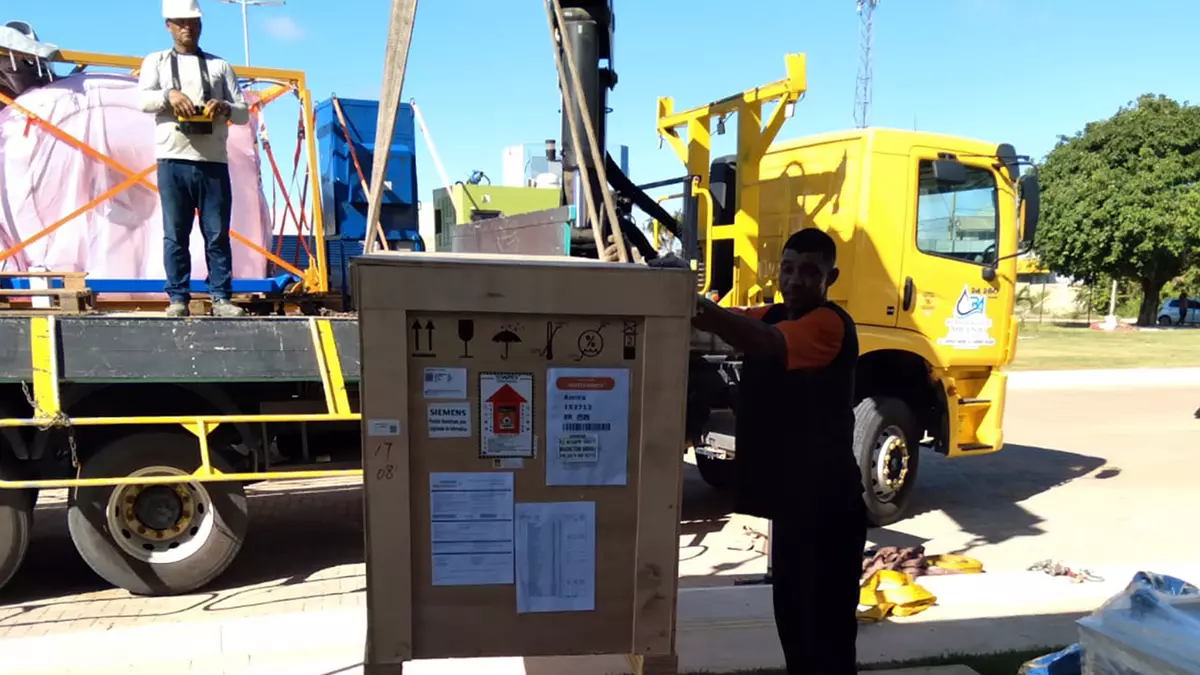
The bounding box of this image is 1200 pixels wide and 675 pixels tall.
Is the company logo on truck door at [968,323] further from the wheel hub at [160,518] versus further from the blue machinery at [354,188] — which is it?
the wheel hub at [160,518]

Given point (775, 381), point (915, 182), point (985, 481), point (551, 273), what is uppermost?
point (915, 182)

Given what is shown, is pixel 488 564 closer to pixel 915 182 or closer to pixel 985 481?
pixel 915 182

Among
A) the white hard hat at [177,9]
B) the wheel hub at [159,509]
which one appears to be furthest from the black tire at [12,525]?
the white hard hat at [177,9]

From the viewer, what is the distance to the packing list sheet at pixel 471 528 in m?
1.83

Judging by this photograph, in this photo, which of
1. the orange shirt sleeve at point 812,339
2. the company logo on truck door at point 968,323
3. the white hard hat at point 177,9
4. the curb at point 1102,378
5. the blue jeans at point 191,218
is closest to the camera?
the orange shirt sleeve at point 812,339

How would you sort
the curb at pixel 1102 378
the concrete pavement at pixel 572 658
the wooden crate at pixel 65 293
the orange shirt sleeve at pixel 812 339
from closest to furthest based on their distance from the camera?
the orange shirt sleeve at pixel 812 339
the concrete pavement at pixel 572 658
the wooden crate at pixel 65 293
the curb at pixel 1102 378

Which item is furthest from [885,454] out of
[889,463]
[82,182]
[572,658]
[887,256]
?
[82,182]

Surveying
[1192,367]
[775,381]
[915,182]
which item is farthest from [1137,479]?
[1192,367]

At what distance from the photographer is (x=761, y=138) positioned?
591 centimetres

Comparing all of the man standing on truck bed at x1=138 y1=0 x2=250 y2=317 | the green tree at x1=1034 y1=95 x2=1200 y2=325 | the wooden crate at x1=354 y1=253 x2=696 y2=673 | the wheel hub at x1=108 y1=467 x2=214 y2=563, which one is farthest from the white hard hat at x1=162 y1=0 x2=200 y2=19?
the green tree at x1=1034 y1=95 x2=1200 y2=325

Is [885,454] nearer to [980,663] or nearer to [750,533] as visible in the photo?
[750,533]

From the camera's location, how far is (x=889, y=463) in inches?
233

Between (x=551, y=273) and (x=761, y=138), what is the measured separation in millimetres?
4589

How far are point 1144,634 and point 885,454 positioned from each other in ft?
12.0
